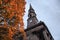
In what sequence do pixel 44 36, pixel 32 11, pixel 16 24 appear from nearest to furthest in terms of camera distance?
pixel 16 24
pixel 44 36
pixel 32 11

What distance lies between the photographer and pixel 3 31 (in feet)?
43.0

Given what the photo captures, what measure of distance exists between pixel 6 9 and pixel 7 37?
2.30 meters

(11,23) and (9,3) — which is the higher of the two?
(9,3)

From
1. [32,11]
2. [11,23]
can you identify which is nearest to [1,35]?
[11,23]

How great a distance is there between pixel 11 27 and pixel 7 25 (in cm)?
37

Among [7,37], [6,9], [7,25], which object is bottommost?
[7,37]

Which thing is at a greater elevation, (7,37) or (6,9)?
(6,9)

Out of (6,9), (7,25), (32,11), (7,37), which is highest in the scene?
(32,11)

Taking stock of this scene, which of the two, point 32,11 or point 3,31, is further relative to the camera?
point 32,11

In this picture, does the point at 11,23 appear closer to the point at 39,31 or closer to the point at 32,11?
the point at 39,31

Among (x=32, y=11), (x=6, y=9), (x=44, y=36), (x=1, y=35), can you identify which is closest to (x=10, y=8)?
(x=6, y=9)

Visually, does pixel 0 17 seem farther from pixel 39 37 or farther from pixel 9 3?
pixel 39 37

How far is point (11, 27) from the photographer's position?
13.2m

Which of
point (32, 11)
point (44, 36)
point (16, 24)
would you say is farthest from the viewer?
point (32, 11)
